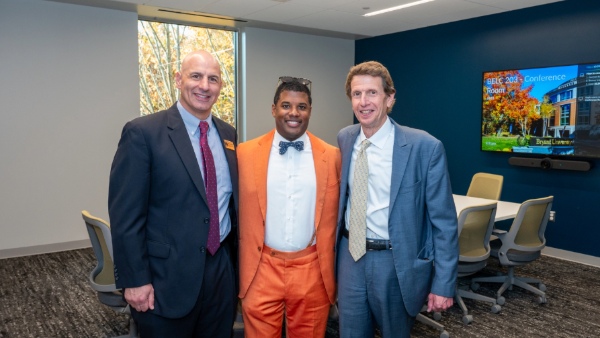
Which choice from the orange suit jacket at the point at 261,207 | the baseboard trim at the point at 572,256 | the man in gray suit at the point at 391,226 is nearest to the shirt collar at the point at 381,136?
the man in gray suit at the point at 391,226

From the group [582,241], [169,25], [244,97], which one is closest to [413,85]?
[244,97]

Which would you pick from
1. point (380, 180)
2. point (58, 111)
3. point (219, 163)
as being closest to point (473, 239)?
point (380, 180)

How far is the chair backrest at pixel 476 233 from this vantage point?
11.2ft

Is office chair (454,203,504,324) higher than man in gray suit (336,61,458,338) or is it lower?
lower

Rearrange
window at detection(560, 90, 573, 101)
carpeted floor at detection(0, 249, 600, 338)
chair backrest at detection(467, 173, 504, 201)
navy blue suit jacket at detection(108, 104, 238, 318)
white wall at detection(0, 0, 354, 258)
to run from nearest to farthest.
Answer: navy blue suit jacket at detection(108, 104, 238, 318) → carpeted floor at detection(0, 249, 600, 338) → chair backrest at detection(467, 173, 504, 201) → window at detection(560, 90, 573, 101) → white wall at detection(0, 0, 354, 258)

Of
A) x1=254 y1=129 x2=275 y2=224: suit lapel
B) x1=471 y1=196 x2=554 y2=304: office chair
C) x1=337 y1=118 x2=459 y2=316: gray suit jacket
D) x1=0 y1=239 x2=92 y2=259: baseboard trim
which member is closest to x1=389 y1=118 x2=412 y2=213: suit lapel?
x1=337 y1=118 x2=459 y2=316: gray suit jacket

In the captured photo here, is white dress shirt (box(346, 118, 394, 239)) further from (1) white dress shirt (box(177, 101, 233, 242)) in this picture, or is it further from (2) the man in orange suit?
(1) white dress shirt (box(177, 101, 233, 242))

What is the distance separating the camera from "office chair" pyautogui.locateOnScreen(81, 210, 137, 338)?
8.95ft

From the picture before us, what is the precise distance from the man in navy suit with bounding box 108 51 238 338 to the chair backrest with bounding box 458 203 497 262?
2.11 meters

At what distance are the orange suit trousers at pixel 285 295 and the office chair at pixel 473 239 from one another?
1710mm

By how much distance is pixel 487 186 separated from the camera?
487 cm

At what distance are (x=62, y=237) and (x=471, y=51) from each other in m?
5.57

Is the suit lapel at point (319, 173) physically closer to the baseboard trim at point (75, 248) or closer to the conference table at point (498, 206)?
the conference table at point (498, 206)

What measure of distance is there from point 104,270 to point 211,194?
1.45 metres
